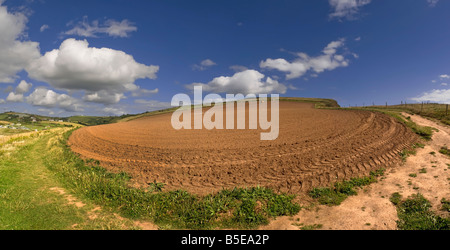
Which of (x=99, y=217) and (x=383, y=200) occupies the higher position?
(x=383, y=200)

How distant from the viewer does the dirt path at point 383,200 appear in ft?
27.9

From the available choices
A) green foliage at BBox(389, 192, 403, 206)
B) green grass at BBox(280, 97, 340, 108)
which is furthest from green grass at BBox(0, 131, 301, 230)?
green grass at BBox(280, 97, 340, 108)

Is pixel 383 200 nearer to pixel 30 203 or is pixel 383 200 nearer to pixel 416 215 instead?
pixel 416 215

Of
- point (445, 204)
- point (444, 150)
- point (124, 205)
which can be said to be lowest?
point (124, 205)

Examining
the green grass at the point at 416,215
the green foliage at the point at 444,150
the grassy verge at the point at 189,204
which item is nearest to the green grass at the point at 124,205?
the grassy verge at the point at 189,204

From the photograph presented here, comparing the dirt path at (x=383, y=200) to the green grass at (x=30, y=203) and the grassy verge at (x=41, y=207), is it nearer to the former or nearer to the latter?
the grassy verge at (x=41, y=207)

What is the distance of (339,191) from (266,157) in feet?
18.7

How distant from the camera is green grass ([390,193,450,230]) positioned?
7.97 m

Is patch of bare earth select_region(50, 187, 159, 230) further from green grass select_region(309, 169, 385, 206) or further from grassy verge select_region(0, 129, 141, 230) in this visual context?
green grass select_region(309, 169, 385, 206)

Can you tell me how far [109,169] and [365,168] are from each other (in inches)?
698

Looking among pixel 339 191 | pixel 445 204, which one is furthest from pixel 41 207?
pixel 445 204

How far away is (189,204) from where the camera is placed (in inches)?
401

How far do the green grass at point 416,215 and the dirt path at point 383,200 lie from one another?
0.25 metres
